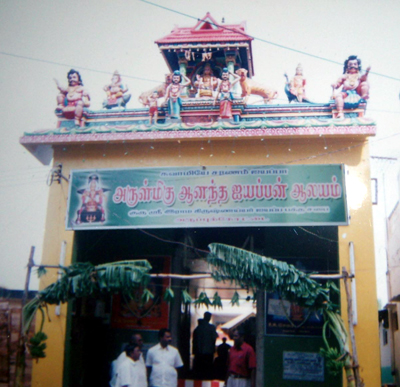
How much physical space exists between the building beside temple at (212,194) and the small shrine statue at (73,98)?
2 centimetres

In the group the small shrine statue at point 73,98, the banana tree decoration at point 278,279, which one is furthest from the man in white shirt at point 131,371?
the small shrine statue at point 73,98

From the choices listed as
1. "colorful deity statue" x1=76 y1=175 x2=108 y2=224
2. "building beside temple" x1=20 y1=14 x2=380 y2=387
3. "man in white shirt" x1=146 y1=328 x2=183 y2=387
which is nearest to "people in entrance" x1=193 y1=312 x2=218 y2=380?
"building beside temple" x1=20 y1=14 x2=380 y2=387

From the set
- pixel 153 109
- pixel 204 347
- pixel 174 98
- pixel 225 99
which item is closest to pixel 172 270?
pixel 204 347

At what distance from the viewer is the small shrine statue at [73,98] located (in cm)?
995

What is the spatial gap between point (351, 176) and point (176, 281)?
15.1 ft

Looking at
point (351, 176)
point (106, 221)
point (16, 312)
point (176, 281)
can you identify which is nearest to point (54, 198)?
point (106, 221)

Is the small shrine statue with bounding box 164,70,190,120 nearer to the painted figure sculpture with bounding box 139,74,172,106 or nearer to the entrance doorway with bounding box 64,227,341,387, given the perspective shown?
the painted figure sculpture with bounding box 139,74,172,106

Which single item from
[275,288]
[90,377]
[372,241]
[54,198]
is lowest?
[90,377]

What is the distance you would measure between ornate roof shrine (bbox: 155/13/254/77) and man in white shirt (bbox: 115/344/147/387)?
23.8 feet

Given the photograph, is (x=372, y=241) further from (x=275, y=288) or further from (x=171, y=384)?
(x=171, y=384)

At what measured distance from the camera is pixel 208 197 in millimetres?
8953

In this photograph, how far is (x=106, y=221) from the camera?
9.05m

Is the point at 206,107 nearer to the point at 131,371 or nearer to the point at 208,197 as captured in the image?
the point at 208,197

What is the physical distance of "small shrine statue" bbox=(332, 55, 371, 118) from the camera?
365 inches
